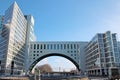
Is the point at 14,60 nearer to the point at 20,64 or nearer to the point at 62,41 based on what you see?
the point at 20,64

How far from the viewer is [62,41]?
15062cm

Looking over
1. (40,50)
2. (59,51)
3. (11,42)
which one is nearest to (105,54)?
(59,51)

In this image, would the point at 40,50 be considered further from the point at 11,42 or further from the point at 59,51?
the point at 11,42

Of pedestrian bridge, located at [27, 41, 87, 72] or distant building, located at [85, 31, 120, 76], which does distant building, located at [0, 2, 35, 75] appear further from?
distant building, located at [85, 31, 120, 76]

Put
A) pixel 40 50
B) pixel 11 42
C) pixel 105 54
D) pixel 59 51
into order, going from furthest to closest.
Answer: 1. pixel 59 51
2. pixel 40 50
3. pixel 105 54
4. pixel 11 42

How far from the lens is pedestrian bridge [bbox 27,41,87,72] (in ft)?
481

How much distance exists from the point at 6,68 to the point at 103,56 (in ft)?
205

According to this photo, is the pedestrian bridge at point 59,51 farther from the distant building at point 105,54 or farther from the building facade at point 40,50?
the distant building at point 105,54

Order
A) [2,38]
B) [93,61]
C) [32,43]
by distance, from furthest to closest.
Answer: [32,43], [93,61], [2,38]

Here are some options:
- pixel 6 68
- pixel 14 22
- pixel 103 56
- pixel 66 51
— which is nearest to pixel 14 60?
pixel 6 68

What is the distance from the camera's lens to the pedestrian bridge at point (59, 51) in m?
147

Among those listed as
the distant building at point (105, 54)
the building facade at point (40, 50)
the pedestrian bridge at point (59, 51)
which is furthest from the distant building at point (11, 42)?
the distant building at point (105, 54)

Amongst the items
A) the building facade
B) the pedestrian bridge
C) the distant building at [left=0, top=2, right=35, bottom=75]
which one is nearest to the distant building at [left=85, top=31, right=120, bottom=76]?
the building facade

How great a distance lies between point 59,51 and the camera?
147875mm
